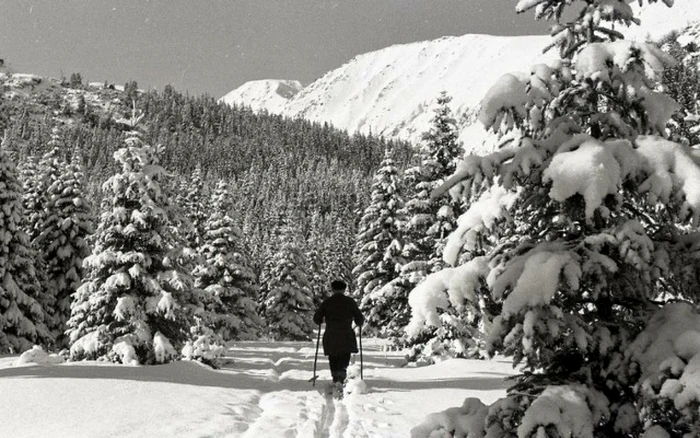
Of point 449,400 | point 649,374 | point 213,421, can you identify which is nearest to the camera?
point 649,374

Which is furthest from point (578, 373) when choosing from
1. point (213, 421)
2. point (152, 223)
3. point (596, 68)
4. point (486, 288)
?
point (152, 223)

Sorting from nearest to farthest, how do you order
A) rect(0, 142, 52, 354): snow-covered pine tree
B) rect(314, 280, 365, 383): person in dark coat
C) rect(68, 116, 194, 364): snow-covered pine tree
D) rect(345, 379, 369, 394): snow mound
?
rect(345, 379, 369, 394): snow mound
rect(314, 280, 365, 383): person in dark coat
rect(68, 116, 194, 364): snow-covered pine tree
rect(0, 142, 52, 354): snow-covered pine tree

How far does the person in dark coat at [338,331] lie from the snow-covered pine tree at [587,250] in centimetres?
661

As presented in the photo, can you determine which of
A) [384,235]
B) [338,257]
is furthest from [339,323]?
[338,257]

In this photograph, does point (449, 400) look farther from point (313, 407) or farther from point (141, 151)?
point (141, 151)

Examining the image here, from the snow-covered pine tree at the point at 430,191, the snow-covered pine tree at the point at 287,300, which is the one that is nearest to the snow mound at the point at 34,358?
the snow-covered pine tree at the point at 430,191

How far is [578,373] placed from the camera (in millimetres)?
4383

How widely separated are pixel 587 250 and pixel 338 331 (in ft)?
24.3

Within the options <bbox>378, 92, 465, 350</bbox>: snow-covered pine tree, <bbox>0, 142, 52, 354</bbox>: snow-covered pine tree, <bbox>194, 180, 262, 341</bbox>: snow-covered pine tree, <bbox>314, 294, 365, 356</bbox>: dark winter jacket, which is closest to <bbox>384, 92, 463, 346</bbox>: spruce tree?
<bbox>378, 92, 465, 350</bbox>: snow-covered pine tree

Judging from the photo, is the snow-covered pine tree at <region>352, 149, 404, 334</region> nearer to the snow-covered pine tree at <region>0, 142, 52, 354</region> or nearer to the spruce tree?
the spruce tree

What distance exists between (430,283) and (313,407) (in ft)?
17.4

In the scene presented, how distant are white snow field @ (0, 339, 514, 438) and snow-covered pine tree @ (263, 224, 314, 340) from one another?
108ft

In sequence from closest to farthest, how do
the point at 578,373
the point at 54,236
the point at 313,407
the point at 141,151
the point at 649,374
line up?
the point at 649,374 < the point at 578,373 < the point at 313,407 < the point at 141,151 < the point at 54,236

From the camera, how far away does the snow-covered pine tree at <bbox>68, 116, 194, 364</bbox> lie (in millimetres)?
18844
